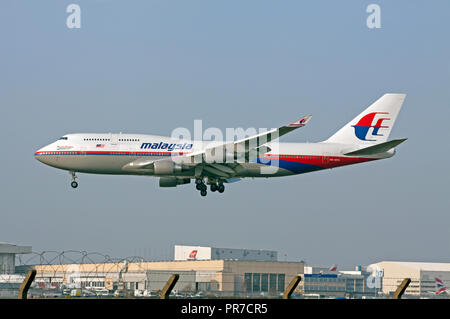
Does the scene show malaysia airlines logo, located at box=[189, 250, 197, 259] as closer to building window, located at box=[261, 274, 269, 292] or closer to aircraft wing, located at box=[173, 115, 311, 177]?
aircraft wing, located at box=[173, 115, 311, 177]

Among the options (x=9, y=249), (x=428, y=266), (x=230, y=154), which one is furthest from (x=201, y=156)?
(x=428, y=266)

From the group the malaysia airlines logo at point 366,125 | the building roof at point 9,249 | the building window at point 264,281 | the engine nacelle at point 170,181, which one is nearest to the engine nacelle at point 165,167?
the engine nacelle at point 170,181

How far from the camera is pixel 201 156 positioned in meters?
63.1

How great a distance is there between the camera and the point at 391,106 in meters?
→ 75.4

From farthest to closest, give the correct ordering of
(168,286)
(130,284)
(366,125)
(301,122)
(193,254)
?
(193,254) → (366,125) → (301,122) → (130,284) → (168,286)

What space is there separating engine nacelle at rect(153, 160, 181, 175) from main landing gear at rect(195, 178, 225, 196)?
4142 millimetres

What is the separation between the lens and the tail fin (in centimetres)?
7194

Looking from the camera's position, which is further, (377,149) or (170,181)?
(170,181)

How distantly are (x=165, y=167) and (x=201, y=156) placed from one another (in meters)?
3.18

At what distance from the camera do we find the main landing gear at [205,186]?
66.9 meters

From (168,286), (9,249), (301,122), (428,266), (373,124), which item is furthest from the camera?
(428,266)

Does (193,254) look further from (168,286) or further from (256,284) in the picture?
(168,286)

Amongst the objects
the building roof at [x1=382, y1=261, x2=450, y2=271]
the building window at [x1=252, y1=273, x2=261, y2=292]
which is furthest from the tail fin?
the building window at [x1=252, y1=273, x2=261, y2=292]
